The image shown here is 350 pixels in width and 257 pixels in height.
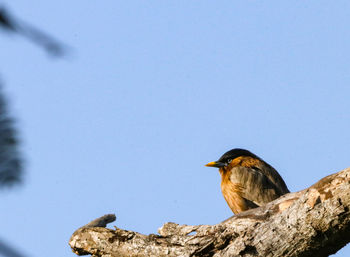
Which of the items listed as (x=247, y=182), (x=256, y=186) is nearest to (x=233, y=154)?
(x=247, y=182)

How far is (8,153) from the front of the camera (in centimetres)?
92

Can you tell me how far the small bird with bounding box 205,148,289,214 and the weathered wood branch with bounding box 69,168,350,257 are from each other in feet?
10.3

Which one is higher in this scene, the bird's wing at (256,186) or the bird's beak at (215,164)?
the bird's beak at (215,164)

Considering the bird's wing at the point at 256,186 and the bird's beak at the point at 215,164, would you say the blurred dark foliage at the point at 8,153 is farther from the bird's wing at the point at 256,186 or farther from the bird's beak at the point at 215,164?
the bird's beak at the point at 215,164

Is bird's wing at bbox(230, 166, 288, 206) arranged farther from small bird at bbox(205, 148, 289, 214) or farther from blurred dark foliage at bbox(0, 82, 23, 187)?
blurred dark foliage at bbox(0, 82, 23, 187)

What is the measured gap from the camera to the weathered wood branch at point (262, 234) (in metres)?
4.11

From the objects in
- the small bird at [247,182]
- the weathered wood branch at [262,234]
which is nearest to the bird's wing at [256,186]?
the small bird at [247,182]

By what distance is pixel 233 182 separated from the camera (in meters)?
9.83

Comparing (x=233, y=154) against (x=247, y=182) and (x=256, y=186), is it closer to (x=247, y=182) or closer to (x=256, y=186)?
(x=247, y=182)

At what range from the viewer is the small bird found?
30.6 feet

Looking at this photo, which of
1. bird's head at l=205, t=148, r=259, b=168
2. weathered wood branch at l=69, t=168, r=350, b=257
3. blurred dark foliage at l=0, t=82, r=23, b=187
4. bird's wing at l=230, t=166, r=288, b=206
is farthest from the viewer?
bird's head at l=205, t=148, r=259, b=168

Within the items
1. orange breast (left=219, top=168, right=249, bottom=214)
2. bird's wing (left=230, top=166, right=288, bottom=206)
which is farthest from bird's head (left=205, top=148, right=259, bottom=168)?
bird's wing (left=230, top=166, right=288, bottom=206)

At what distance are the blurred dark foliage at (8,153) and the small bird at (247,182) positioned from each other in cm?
855

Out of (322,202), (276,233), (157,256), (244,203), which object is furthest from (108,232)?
(244,203)
